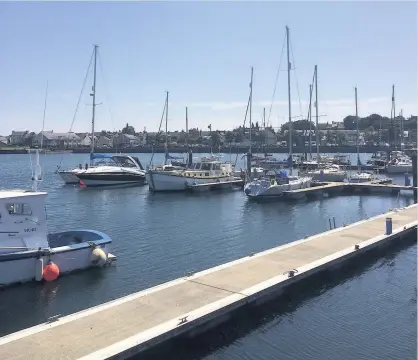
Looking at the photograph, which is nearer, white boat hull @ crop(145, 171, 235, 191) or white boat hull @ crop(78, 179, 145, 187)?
white boat hull @ crop(145, 171, 235, 191)

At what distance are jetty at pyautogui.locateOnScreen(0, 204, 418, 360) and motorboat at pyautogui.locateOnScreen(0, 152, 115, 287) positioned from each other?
542 centimetres

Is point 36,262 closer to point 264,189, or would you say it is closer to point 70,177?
point 264,189

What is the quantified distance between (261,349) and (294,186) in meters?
34.5

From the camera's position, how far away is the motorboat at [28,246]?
57.2 ft

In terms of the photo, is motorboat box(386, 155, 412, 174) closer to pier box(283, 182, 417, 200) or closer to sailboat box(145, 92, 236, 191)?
pier box(283, 182, 417, 200)

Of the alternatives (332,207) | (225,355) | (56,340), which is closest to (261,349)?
(225,355)

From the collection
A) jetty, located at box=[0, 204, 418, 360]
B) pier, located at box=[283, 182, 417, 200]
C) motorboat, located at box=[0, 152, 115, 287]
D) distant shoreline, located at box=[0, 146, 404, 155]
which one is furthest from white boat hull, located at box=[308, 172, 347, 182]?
distant shoreline, located at box=[0, 146, 404, 155]

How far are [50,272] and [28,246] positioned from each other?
1316mm

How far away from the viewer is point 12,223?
17609 millimetres

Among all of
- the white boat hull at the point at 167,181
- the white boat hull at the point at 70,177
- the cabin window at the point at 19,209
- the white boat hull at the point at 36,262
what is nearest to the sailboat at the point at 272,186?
the white boat hull at the point at 167,181

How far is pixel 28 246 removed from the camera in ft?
58.7

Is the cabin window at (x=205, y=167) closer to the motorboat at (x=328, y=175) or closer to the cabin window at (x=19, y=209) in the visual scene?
the motorboat at (x=328, y=175)

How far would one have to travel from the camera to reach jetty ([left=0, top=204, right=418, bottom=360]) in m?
11.1

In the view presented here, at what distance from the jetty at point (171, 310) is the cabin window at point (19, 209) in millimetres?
6129
